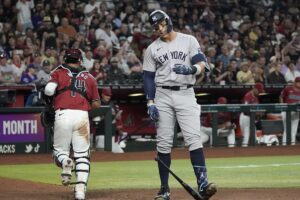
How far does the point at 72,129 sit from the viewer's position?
9.40m

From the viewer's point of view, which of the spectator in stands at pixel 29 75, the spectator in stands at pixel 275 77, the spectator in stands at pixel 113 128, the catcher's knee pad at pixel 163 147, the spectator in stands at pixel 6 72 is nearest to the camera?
the catcher's knee pad at pixel 163 147

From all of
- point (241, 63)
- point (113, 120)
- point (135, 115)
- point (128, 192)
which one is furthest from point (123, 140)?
point (128, 192)

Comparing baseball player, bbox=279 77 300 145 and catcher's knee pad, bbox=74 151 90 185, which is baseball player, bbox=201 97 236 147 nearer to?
baseball player, bbox=279 77 300 145

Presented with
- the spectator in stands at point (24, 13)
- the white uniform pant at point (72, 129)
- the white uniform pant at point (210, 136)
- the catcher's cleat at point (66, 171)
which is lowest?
the white uniform pant at point (210, 136)

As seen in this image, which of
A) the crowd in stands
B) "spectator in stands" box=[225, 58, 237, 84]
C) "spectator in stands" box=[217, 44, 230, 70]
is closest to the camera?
the crowd in stands

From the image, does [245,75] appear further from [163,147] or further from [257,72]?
[163,147]

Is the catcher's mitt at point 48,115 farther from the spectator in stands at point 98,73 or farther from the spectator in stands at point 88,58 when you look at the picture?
the spectator in stands at point 88,58

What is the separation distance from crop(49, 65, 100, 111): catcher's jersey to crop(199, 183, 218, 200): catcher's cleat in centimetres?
170

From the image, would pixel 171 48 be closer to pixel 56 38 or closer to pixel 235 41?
pixel 56 38

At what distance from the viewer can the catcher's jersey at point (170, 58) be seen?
30.6ft

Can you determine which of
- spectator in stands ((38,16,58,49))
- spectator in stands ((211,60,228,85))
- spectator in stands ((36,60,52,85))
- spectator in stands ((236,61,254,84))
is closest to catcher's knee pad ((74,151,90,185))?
spectator in stands ((36,60,52,85))

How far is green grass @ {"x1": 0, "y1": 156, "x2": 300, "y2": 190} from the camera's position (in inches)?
461

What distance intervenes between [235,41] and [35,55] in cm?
730

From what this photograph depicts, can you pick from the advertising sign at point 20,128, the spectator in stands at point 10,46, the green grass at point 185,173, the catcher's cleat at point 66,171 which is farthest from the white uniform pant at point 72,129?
the spectator in stands at point 10,46
